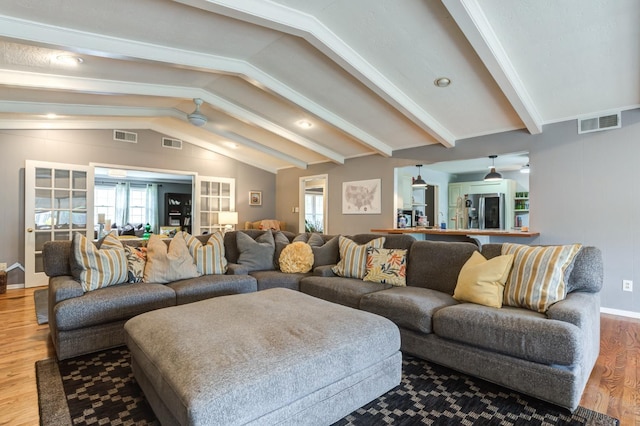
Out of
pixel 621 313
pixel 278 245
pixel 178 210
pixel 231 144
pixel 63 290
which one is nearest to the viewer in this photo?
pixel 63 290

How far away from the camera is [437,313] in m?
Result: 2.32

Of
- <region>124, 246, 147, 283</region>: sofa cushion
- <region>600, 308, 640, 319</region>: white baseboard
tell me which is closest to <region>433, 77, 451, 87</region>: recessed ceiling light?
<region>600, 308, 640, 319</region>: white baseboard

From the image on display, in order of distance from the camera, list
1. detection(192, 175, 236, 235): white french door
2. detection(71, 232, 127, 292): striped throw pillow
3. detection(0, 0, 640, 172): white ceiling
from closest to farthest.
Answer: detection(0, 0, 640, 172): white ceiling
detection(71, 232, 127, 292): striped throw pillow
detection(192, 175, 236, 235): white french door

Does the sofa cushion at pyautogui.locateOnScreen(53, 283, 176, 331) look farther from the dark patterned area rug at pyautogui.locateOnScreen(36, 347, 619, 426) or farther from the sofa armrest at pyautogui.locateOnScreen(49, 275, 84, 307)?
the dark patterned area rug at pyautogui.locateOnScreen(36, 347, 619, 426)

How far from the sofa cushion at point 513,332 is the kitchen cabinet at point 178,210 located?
955 cm

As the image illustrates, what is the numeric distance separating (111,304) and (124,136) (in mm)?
4439

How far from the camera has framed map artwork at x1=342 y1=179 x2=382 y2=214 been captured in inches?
239

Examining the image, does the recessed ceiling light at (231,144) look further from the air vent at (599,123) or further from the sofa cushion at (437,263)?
the air vent at (599,123)

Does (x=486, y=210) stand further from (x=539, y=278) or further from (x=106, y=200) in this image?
(x=106, y=200)

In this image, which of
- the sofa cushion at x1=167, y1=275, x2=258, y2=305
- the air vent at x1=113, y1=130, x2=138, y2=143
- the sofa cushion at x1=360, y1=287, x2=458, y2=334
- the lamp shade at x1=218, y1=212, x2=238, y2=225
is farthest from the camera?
the lamp shade at x1=218, y1=212, x2=238, y2=225

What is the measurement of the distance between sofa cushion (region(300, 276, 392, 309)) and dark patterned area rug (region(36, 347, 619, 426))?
0.74 metres

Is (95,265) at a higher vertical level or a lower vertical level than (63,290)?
higher

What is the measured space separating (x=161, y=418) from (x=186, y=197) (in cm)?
1013

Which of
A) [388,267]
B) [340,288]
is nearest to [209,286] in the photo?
[340,288]
